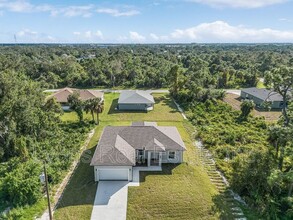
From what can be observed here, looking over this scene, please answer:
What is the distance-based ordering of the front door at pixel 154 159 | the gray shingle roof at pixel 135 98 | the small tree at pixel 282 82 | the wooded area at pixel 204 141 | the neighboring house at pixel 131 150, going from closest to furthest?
1. the wooded area at pixel 204 141
2. the small tree at pixel 282 82
3. the neighboring house at pixel 131 150
4. the front door at pixel 154 159
5. the gray shingle roof at pixel 135 98

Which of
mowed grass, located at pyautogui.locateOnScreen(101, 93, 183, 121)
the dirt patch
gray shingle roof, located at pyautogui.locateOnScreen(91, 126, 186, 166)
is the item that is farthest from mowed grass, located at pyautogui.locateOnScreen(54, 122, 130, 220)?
the dirt patch

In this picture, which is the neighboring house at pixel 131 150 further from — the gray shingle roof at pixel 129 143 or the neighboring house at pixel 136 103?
the neighboring house at pixel 136 103

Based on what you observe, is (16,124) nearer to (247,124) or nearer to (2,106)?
(2,106)

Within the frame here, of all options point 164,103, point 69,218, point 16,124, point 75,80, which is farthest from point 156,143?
point 75,80

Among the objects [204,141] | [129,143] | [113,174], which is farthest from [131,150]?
[204,141]

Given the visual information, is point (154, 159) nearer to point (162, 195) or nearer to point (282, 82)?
point (162, 195)

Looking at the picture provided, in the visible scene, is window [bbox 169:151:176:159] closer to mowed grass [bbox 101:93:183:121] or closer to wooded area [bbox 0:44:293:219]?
wooded area [bbox 0:44:293:219]

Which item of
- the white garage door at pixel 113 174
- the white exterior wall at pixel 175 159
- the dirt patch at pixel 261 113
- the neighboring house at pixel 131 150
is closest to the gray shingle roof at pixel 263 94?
the dirt patch at pixel 261 113
